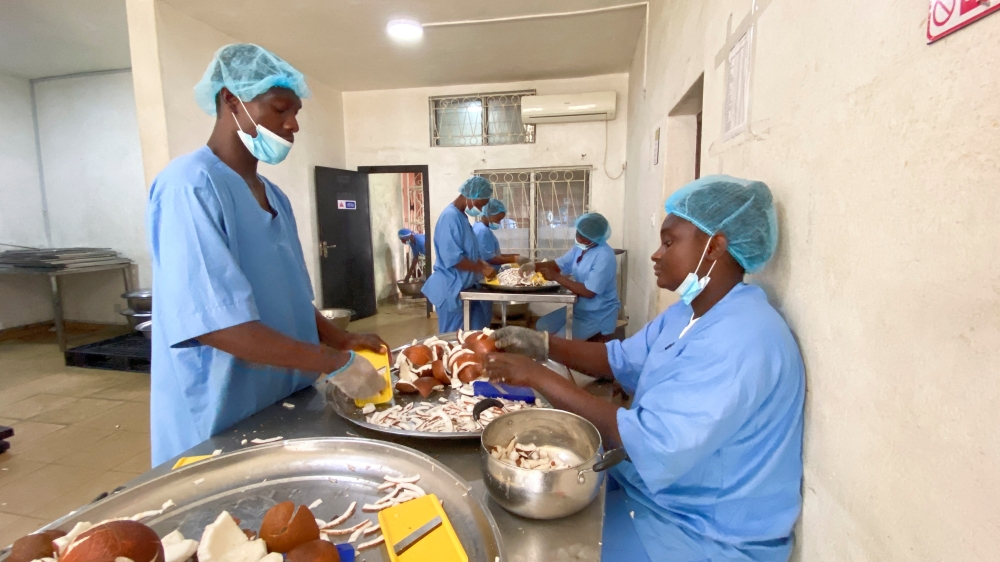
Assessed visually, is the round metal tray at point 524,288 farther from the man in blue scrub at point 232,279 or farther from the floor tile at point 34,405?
the floor tile at point 34,405

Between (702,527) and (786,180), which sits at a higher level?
(786,180)

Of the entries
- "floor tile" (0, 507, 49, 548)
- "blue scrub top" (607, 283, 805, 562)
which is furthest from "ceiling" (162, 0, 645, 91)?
"floor tile" (0, 507, 49, 548)

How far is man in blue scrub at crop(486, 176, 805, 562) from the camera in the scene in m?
0.97

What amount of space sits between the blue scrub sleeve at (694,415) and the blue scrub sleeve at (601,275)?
103 inches

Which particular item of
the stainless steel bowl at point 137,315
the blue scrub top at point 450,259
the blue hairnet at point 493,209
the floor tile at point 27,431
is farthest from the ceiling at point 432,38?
the floor tile at point 27,431

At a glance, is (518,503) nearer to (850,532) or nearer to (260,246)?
(850,532)

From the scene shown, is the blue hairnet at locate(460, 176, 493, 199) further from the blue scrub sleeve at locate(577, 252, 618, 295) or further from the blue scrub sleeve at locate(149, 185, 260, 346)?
the blue scrub sleeve at locate(149, 185, 260, 346)

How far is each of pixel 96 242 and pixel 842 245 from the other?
7.60 metres

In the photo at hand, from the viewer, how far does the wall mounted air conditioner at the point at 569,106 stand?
545 centimetres

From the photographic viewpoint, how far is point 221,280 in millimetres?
1120

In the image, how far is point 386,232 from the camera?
7.89m

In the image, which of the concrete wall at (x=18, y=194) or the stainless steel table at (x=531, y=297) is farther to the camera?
the concrete wall at (x=18, y=194)

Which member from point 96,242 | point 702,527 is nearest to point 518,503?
point 702,527

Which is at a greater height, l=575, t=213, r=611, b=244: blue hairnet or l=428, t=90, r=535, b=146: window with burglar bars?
l=428, t=90, r=535, b=146: window with burglar bars
